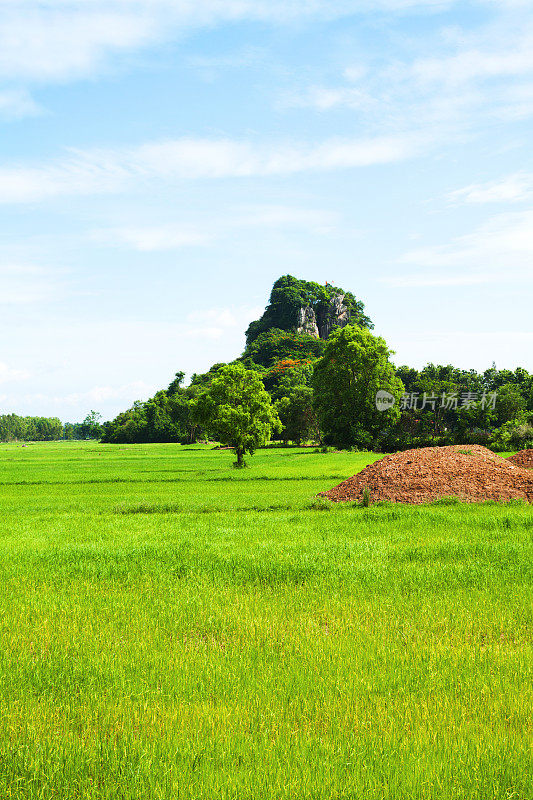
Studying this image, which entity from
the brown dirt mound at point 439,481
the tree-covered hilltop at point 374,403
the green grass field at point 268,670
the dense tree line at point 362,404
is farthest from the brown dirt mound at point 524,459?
the tree-covered hilltop at point 374,403

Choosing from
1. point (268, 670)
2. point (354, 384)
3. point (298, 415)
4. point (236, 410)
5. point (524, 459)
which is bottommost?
point (268, 670)

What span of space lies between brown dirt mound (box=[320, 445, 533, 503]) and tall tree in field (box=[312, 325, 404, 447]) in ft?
111

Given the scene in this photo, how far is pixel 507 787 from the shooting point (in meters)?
4.16

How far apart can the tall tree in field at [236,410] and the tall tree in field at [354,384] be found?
585 inches

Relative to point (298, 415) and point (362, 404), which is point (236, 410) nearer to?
point (362, 404)

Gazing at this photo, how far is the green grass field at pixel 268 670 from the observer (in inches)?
171

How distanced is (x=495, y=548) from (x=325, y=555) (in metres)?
4.13

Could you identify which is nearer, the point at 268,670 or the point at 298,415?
the point at 268,670

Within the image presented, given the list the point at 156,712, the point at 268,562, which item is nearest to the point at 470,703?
the point at 156,712

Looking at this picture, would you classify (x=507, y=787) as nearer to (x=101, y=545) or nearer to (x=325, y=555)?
(x=325, y=555)

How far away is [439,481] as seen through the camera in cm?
2345

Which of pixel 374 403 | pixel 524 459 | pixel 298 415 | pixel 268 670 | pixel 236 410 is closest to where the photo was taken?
pixel 268 670

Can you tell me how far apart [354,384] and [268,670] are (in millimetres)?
55975

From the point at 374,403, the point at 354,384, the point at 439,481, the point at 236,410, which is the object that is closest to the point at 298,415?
the point at 354,384
